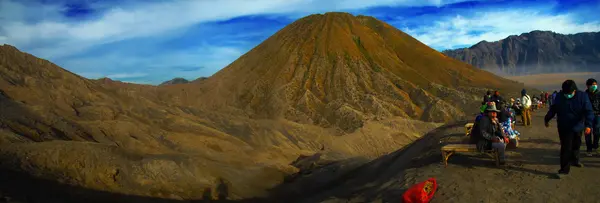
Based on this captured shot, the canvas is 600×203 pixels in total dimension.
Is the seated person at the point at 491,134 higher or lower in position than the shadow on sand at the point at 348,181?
higher

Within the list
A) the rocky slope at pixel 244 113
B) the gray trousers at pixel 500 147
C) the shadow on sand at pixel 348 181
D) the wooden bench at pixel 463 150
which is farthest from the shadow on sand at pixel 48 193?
the gray trousers at pixel 500 147

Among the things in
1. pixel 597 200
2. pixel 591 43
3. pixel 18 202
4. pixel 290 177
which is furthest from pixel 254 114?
pixel 591 43

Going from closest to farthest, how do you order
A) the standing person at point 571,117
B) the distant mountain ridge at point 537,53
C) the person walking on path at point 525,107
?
1. the standing person at point 571,117
2. the person walking on path at point 525,107
3. the distant mountain ridge at point 537,53

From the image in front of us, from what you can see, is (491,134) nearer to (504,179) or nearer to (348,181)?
(504,179)

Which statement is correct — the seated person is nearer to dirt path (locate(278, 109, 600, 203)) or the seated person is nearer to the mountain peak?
dirt path (locate(278, 109, 600, 203))

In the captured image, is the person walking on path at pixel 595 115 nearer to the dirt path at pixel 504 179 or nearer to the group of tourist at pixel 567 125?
the group of tourist at pixel 567 125

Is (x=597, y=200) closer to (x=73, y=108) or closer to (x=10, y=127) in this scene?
(x=10, y=127)

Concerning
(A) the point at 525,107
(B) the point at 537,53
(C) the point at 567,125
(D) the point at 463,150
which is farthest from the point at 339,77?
(B) the point at 537,53
